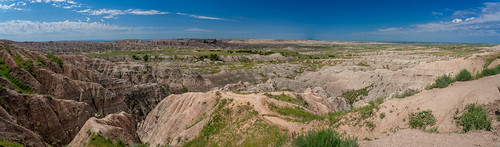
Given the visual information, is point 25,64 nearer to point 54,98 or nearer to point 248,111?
point 54,98

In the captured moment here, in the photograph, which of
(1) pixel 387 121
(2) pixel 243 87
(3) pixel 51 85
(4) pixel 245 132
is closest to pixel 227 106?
(4) pixel 245 132

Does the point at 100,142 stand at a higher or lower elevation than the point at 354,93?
higher

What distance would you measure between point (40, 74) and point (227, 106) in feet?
106

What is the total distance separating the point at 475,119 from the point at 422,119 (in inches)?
83.9

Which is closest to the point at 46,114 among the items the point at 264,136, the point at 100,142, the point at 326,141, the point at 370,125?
the point at 100,142

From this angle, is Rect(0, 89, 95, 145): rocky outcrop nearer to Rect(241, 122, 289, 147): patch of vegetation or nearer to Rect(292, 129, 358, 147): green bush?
Rect(241, 122, 289, 147): patch of vegetation

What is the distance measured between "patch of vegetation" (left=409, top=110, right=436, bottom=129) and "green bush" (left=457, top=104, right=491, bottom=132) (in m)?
1.12

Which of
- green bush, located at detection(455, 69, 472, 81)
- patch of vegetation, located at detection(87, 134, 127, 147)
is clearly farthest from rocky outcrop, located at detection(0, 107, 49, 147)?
green bush, located at detection(455, 69, 472, 81)

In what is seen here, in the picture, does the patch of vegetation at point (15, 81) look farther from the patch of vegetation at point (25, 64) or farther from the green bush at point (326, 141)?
the green bush at point (326, 141)

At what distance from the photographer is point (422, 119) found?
36.9 feet

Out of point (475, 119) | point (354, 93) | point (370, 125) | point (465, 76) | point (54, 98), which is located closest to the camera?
point (475, 119)

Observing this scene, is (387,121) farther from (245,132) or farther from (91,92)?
(91,92)

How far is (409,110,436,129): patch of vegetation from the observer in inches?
431

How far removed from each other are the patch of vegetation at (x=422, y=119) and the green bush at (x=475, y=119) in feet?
3.68
